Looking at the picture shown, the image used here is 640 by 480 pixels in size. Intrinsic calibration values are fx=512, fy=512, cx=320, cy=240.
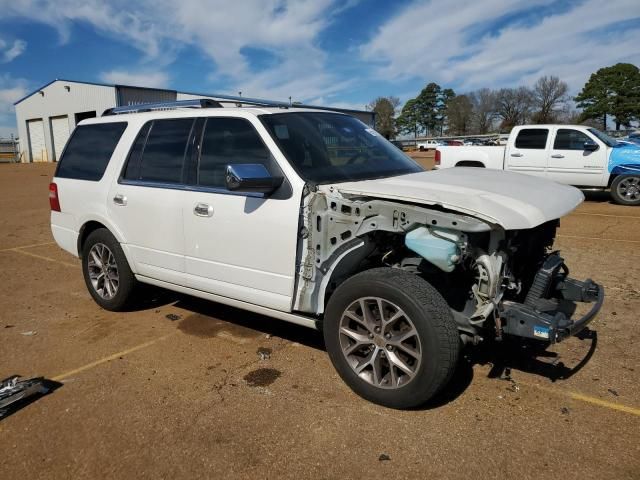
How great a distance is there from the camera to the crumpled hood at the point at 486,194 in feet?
9.44

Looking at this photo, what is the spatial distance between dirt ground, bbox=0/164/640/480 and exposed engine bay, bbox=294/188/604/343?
1.76ft

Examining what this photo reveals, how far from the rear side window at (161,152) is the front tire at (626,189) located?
11308 millimetres

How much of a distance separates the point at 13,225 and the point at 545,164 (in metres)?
12.4

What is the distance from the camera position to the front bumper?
9.68ft

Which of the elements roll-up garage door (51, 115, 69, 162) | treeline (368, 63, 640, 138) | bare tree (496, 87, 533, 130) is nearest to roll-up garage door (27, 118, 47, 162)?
roll-up garage door (51, 115, 69, 162)

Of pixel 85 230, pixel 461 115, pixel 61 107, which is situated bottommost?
pixel 85 230

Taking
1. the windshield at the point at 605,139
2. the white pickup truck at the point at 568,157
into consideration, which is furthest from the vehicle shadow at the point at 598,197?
the windshield at the point at 605,139

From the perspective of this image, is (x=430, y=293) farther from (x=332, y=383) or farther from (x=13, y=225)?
(x=13, y=225)

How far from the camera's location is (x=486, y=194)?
10.3ft

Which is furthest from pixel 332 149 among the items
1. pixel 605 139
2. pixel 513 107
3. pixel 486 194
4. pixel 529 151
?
pixel 513 107

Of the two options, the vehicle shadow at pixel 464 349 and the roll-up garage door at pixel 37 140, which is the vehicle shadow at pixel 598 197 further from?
the roll-up garage door at pixel 37 140

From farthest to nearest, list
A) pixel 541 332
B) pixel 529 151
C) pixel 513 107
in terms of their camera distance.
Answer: pixel 513 107, pixel 529 151, pixel 541 332

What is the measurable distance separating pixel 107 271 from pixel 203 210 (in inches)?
65.5

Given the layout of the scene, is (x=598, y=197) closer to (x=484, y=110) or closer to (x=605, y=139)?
(x=605, y=139)
